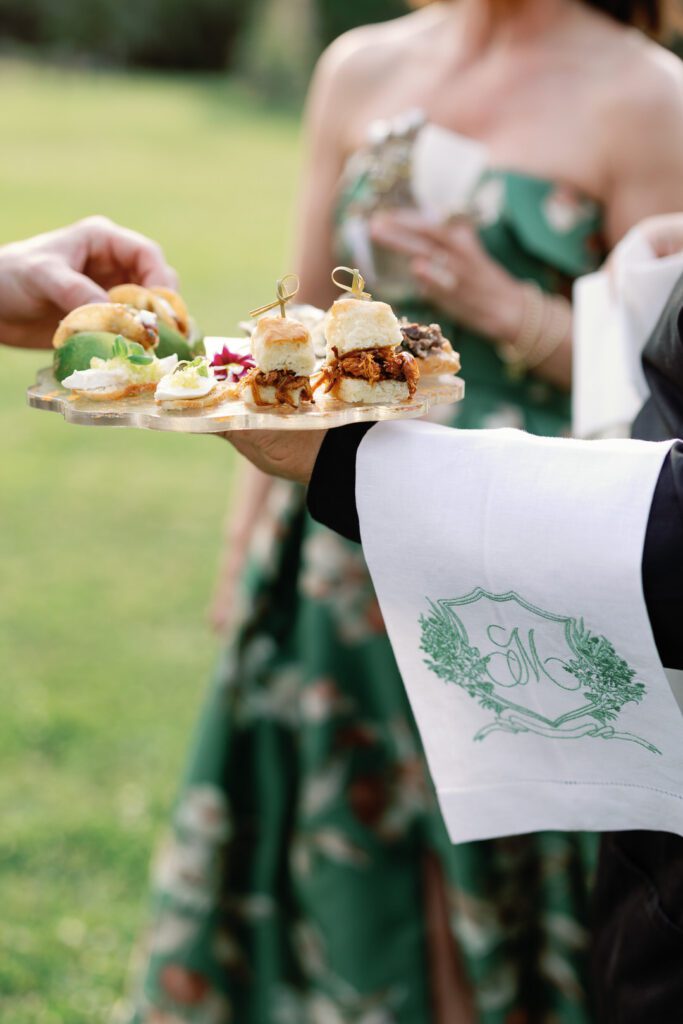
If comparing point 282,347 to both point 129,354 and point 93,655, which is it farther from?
point 93,655

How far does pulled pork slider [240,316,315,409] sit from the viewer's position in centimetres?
94

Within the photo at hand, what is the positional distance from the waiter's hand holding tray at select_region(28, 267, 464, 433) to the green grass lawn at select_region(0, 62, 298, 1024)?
67.7 inches

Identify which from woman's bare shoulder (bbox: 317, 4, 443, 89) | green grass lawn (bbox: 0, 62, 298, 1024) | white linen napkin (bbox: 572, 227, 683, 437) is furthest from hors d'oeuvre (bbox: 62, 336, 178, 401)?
green grass lawn (bbox: 0, 62, 298, 1024)

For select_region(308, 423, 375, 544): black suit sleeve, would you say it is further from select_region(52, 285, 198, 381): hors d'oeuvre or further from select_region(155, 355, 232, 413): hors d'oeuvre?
select_region(52, 285, 198, 381): hors d'oeuvre

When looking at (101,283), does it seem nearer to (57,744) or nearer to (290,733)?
(290,733)

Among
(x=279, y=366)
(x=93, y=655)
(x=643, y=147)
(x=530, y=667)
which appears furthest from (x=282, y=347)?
(x=93, y=655)

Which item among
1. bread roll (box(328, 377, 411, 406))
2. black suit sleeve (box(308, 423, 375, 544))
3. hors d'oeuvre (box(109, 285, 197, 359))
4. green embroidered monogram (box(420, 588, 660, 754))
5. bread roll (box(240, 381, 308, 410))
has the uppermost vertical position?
bread roll (box(328, 377, 411, 406))

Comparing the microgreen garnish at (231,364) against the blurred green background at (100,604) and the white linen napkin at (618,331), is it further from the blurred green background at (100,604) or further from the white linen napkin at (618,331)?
the blurred green background at (100,604)

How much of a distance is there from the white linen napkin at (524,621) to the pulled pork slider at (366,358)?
0.16 feet

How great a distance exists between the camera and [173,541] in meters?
4.93

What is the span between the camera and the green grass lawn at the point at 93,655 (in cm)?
253

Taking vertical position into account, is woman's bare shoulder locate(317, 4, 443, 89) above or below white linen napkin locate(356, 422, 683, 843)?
above

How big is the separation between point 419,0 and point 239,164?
1237 centimetres

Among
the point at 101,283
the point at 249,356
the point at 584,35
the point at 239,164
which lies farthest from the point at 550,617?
the point at 239,164
